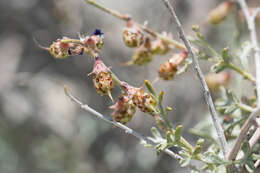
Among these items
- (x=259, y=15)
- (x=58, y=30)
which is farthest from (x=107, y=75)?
(x=58, y=30)

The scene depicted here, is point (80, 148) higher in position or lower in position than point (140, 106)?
lower

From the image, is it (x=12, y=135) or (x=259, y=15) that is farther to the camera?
(x=12, y=135)

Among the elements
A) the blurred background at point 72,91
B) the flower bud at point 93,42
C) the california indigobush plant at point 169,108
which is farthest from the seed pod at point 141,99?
the blurred background at point 72,91

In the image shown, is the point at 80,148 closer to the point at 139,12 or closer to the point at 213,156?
the point at 139,12

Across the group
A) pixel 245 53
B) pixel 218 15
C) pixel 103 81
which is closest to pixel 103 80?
pixel 103 81

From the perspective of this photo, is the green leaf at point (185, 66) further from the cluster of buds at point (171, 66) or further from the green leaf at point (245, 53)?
the green leaf at point (245, 53)

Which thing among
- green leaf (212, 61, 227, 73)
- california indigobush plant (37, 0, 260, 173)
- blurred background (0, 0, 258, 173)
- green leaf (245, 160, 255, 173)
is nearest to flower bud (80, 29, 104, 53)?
california indigobush plant (37, 0, 260, 173)

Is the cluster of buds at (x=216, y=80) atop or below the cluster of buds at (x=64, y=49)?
atop
